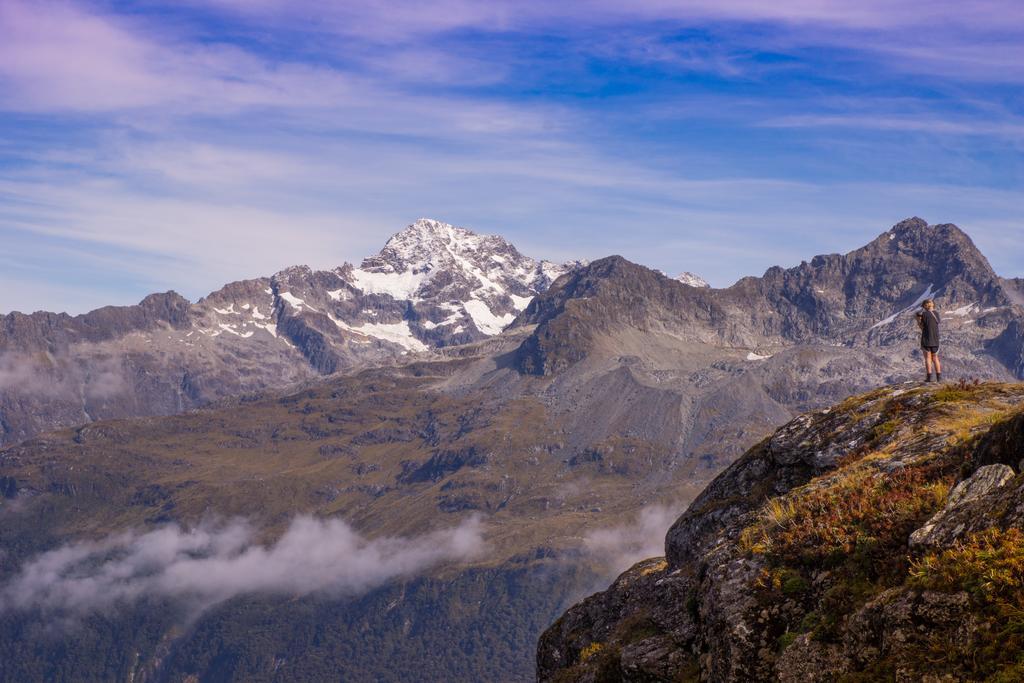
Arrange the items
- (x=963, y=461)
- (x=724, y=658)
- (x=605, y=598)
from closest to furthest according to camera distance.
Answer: (x=724, y=658), (x=963, y=461), (x=605, y=598)

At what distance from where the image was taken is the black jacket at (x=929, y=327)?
130 feet

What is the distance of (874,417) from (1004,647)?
17.1 meters

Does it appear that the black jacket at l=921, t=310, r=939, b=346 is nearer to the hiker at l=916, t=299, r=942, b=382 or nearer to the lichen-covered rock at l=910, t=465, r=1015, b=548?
the hiker at l=916, t=299, r=942, b=382

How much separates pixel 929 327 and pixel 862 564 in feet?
63.0

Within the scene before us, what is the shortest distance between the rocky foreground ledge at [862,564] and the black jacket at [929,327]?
154 inches

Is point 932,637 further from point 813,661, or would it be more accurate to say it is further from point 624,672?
point 624,672

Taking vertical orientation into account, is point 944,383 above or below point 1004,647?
above

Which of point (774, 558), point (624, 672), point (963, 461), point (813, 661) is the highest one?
point (963, 461)

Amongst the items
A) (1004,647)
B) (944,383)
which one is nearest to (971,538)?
(1004,647)

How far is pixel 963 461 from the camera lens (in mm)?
26125

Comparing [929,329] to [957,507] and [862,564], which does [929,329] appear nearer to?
[862,564]

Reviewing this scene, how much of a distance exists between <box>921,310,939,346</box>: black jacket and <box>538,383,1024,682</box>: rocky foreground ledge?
392cm

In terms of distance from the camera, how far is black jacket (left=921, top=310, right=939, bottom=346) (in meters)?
39.6

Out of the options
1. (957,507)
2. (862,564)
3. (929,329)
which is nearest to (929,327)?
(929,329)
